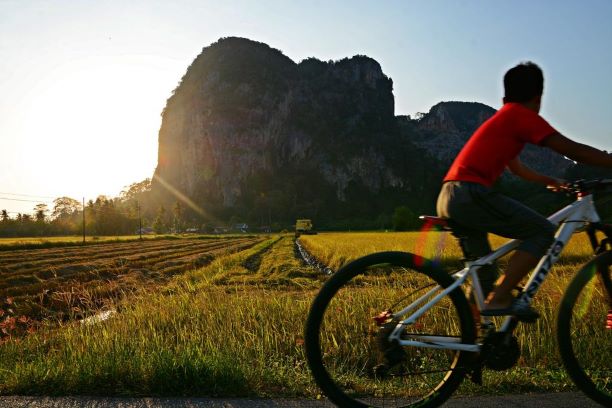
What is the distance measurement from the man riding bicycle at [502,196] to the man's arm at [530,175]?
272 millimetres

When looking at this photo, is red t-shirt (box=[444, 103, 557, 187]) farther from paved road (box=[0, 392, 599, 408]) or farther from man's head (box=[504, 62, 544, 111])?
paved road (box=[0, 392, 599, 408])

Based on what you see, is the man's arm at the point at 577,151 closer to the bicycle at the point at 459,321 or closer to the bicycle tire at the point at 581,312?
the bicycle at the point at 459,321

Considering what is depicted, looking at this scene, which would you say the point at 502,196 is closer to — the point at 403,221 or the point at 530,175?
the point at 530,175

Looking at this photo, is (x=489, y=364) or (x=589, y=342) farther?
(x=589, y=342)

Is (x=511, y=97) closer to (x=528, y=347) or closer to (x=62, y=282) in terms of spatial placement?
(x=528, y=347)

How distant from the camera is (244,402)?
9.21 ft

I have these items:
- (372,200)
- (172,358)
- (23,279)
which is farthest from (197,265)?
(372,200)

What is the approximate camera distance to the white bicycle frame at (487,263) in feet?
8.30

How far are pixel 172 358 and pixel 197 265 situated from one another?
24.1m

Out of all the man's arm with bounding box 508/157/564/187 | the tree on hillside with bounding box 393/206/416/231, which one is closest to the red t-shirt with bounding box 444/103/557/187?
the man's arm with bounding box 508/157/564/187

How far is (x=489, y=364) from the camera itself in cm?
257

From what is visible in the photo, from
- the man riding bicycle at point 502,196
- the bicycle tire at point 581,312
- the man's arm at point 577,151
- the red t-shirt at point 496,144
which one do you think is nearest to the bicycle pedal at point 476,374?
the man riding bicycle at point 502,196

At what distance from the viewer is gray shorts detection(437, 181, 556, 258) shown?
8.13 feet

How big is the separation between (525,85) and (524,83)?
1 cm
